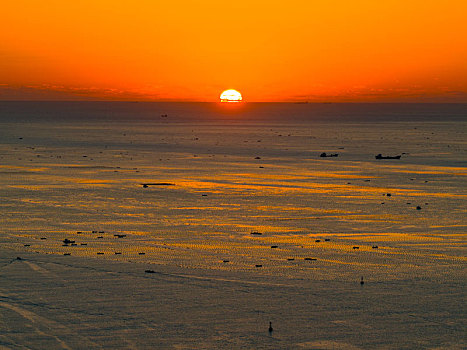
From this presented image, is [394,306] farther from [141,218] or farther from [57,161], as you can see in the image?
[57,161]

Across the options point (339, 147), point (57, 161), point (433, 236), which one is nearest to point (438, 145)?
point (339, 147)

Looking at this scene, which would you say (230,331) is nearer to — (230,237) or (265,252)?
(265,252)

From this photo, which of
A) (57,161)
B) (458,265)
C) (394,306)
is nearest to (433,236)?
(458,265)

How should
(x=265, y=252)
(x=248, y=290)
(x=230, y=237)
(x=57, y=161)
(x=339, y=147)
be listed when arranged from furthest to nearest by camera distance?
(x=339, y=147)
(x=57, y=161)
(x=230, y=237)
(x=265, y=252)
(x=248, y=290)

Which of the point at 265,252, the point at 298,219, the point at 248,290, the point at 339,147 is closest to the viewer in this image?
the point at 248,290

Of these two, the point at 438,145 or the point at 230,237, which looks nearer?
the point at 230,237

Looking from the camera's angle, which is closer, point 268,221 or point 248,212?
point 268,221

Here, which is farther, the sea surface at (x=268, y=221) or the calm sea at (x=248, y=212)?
the calm sea at (x=248, y=212)

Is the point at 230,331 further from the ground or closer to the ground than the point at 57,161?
closer to the ground

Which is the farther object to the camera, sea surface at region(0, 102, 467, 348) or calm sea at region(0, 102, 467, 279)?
calm sea at region(0, 102, 467, 279)
